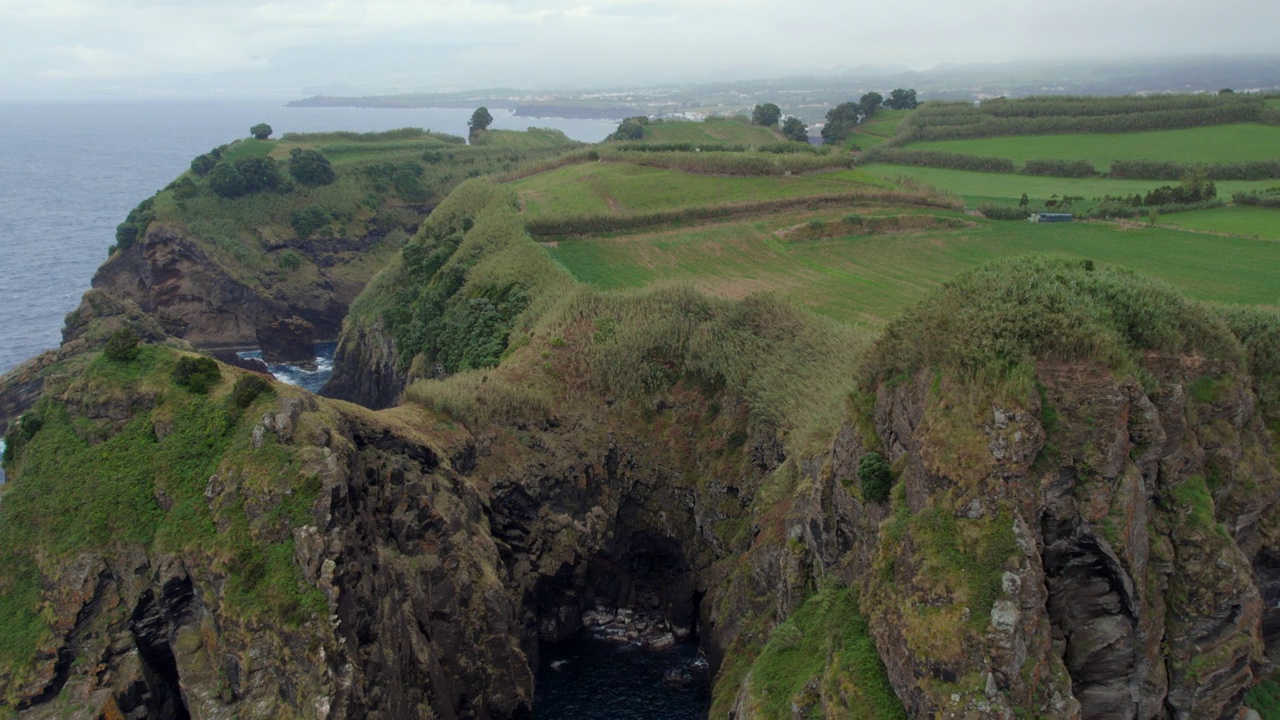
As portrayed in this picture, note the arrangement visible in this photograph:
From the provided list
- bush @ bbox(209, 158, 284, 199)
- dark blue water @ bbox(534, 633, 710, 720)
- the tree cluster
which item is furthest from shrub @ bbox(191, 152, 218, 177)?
dark blue water @ bbox(534, 633, 710, 720)

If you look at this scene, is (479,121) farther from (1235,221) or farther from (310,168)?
(1235,221)

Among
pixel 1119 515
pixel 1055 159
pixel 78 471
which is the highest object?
→ pixel 1055 159

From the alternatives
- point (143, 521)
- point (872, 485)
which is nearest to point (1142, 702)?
point (872, 485)

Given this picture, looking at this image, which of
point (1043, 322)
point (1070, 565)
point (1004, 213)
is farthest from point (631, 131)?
point (1070, 565)

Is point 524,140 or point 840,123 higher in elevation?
point 840,123

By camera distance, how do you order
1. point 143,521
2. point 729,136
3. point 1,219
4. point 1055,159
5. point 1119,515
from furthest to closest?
point 1,219 < point 729,136 < point 1055,159 < point 143,521 < point 1119,515

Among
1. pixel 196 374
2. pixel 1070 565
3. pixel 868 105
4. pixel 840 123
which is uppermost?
pixel 868 105

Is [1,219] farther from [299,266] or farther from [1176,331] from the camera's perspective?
[1176,331]
